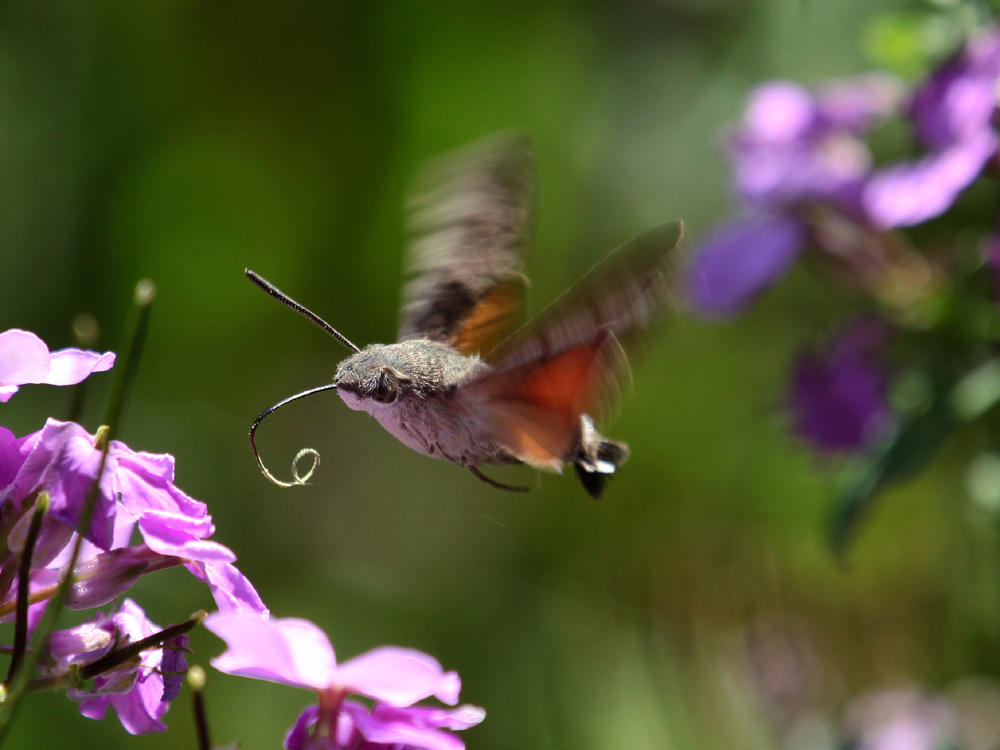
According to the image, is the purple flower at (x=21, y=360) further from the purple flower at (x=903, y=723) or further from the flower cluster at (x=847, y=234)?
the purple flower at (x=903, y=723)

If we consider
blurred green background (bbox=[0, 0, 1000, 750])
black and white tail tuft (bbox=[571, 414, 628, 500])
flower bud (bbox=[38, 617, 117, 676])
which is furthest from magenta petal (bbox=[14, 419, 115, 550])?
blurred green background (bbox=[0, 0, 1000, 750])

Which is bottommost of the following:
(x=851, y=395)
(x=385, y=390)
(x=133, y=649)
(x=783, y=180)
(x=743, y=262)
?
(x=133, y=649)

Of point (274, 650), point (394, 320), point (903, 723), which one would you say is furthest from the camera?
point (394, 320)

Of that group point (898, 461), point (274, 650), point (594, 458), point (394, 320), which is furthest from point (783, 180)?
point (394, 320)

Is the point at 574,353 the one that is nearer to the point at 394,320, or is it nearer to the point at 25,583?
the point at 25,583

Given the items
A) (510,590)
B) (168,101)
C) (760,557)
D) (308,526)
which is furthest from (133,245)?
(760,557)

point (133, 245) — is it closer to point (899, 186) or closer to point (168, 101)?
point (168, 101)

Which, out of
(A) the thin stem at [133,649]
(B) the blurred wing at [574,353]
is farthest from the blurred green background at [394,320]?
(A) the thin stem at [133,649]
